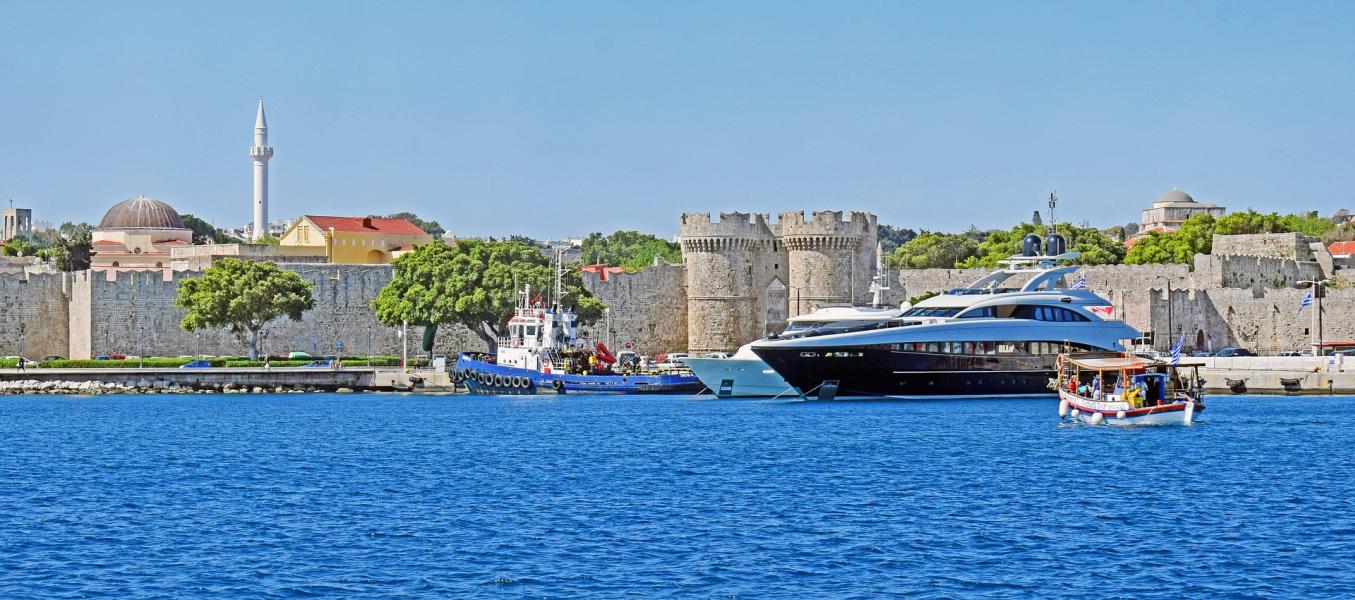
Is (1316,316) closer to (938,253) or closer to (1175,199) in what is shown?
(938,253)

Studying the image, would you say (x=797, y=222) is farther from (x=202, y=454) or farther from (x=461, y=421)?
(x=202, y=454)

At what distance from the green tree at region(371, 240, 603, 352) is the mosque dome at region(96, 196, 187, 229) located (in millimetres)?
33382

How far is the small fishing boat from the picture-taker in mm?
35438

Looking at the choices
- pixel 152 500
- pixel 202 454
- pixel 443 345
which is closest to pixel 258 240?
pixel 443 345

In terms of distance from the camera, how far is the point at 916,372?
42844mm

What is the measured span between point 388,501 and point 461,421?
14263 millimetres

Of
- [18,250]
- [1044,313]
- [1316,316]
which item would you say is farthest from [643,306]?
[18,250]

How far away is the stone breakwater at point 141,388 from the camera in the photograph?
165 feet

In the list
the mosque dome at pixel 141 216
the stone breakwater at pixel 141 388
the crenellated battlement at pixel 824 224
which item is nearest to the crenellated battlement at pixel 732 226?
the crenellated battlement at pixel 824 224

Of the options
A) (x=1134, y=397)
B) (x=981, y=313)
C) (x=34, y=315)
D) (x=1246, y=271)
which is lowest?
(x=1134, y=397)

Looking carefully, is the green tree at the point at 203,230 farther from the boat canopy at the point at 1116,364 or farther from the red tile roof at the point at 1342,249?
the boat canopy at the point at 1116,364

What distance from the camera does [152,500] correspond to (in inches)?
1013

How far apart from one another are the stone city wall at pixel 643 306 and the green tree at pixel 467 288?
10.8ft

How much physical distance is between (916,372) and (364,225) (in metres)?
36.9
